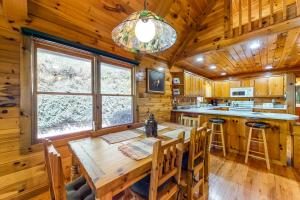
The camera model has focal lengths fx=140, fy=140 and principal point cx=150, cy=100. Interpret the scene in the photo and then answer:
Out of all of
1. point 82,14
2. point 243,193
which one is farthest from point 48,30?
point 243,193

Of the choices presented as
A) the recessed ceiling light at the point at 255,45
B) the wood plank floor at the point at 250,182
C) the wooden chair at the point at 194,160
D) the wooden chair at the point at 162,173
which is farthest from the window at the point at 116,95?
the recessed ceiling light at the point at 255,45

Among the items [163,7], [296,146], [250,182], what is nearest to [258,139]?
[296,146]

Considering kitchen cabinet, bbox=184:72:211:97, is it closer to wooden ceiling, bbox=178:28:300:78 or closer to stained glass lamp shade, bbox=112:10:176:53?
wooden ceiling, bbox=178:28:300:78

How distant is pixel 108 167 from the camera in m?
1.10

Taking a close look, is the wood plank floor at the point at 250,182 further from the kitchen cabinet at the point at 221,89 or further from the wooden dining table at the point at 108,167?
the kitchen cabinet at the point at 221,89

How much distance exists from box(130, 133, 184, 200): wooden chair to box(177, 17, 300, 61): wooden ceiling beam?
2.61m

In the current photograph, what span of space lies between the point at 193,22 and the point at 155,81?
1.71 meters

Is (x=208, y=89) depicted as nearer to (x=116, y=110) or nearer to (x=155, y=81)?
(x=155, y=81)

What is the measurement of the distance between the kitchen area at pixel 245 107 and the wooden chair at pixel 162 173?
2.50 metres

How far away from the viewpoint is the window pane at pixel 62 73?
1.90 meters

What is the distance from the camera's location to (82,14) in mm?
2154

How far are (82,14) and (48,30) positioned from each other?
57cm

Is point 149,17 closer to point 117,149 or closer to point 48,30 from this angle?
point 117,149

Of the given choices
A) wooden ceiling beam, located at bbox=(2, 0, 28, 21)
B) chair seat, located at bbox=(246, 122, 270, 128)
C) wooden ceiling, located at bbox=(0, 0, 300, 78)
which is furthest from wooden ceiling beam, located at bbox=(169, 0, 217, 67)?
wooden ceiling beam, located at bbox=(2, 0, 28, 21)
